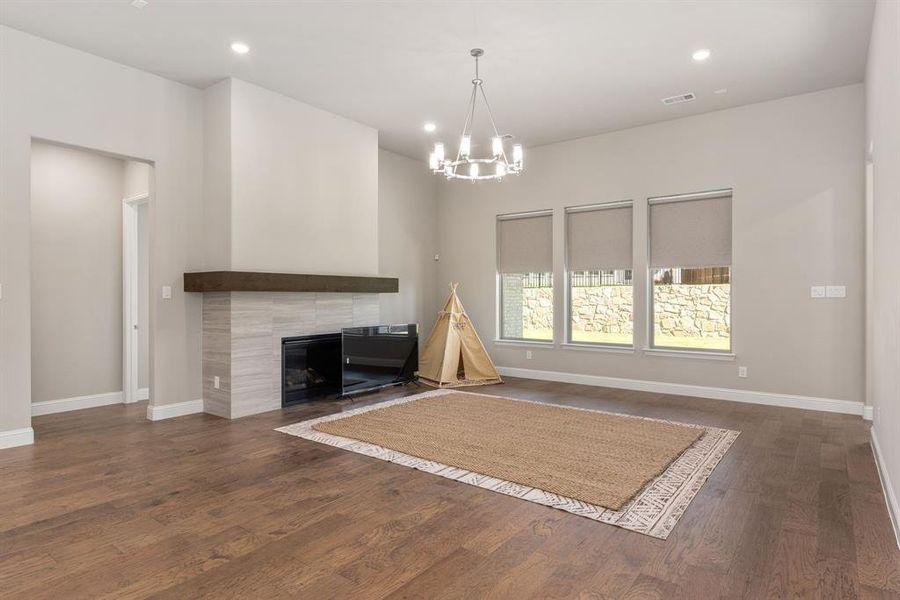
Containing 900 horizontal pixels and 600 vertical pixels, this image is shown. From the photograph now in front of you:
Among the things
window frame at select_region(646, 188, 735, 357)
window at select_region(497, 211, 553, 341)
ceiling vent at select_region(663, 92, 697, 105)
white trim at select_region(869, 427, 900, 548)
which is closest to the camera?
white trim at select_region(869, 427, 900, 548)

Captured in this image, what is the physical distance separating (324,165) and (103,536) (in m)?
4.06

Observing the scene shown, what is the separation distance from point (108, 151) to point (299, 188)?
5.37 feet

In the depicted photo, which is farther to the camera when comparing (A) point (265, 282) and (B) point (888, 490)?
(A) point (265, 282)

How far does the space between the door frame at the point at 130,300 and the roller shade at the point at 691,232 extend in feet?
18.6

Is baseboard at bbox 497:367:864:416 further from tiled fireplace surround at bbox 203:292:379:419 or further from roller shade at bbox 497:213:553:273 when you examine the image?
tiled fireplace surround at bbox 203:292:379:419

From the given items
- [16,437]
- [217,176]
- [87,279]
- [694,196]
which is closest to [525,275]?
[694,196]

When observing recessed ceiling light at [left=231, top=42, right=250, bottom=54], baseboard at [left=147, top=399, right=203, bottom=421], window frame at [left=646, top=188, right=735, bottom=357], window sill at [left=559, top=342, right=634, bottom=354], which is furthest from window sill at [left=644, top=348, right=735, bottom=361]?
recessed ceiling light at [left=231, top=42, right=250, bottom=54]

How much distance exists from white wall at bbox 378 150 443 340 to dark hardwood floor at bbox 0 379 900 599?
3.74m

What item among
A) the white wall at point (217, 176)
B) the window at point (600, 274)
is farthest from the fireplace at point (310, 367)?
Result: the window at point (600, 274)

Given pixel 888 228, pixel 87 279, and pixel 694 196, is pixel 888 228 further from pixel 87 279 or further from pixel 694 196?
pixel 87 279

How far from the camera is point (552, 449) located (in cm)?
360

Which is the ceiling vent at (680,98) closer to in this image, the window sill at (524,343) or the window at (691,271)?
the window at (691,271)

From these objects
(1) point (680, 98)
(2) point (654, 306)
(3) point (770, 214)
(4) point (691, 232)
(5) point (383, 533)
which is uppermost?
(1) point (680, 98)

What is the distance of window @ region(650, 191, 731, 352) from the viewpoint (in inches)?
220
